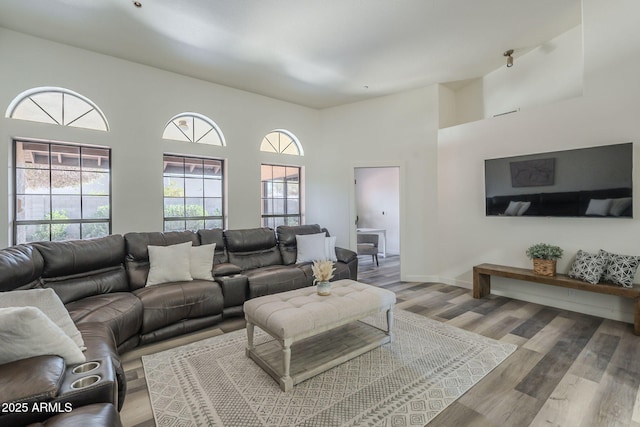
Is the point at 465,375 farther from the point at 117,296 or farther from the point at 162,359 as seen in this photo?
the point at 117,296

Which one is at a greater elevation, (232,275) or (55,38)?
(55,38)

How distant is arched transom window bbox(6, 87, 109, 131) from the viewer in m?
3.24

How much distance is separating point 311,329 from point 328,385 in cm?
40

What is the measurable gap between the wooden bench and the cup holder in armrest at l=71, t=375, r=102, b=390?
410 cm

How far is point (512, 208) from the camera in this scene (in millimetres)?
3889

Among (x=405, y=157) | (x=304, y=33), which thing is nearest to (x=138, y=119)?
(x=304, y=33)

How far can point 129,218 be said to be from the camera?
3816mm

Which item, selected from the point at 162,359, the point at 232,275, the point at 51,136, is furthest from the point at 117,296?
the point at 51,136

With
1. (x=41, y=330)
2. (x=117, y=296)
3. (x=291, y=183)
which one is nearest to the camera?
(x=41, y=330)

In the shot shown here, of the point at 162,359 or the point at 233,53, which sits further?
the point at 233,53

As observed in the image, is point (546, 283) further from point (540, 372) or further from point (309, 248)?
point (309, 248)

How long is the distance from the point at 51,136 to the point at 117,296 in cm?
215

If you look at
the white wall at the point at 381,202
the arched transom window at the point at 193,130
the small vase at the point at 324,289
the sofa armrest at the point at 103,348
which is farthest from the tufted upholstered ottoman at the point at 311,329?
the white wall at the point at 381,202

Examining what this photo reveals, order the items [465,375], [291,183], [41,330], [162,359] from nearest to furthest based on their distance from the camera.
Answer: [41,330] → [465,375] → [162,359] → [291,183]
